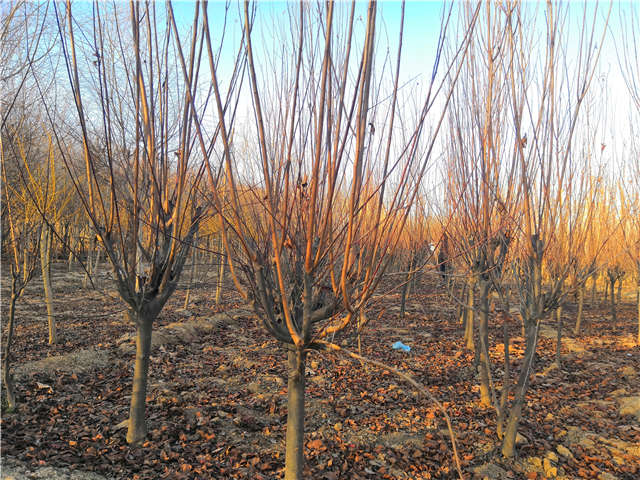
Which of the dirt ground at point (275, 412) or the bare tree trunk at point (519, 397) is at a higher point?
the bare tree trunk at point (519, 397)

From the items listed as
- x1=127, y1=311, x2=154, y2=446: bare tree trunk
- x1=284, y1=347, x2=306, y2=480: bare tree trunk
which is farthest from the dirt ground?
x1=284, y1=347, x2=306, y2=480: bare tree trunk

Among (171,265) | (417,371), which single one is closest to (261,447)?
(171,265)

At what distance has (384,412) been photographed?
4.29 m

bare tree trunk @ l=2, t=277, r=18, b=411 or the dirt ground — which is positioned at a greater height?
bare tree trunk @ l=2, t=277, r=18, b=411

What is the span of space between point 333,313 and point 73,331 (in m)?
6.84

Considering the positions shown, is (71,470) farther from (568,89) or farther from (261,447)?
(568,89)

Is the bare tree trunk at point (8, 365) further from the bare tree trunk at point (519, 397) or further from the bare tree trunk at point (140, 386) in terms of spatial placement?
the bare tree trunk at point (519, 397)

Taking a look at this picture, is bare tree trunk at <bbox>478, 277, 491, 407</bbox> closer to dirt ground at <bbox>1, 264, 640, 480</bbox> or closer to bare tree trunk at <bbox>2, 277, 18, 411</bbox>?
dirt ground at <bbox>1, 264, 640, 480</bbox>

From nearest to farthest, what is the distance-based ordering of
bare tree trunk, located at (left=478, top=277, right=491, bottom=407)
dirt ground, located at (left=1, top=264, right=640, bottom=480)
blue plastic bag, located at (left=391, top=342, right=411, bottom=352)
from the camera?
dirt ground, located at (left=1, top=264, right=640, bottom=480) < bare tree trunk, located at (left=478, top=277, right=491, bottom=407) < blue plastic bag, located at (left=391, top=342, right=411, bottom=352)

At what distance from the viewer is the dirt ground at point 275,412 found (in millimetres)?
3072

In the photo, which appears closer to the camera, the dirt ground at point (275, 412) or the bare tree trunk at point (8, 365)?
the dirt ground at point (275, 412)

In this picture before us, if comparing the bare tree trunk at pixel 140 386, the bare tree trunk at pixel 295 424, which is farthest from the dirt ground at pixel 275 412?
the bare tree trunk at pixel 295 424

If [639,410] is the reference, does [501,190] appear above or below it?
above

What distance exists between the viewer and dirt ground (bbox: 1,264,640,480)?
3.07 meters
